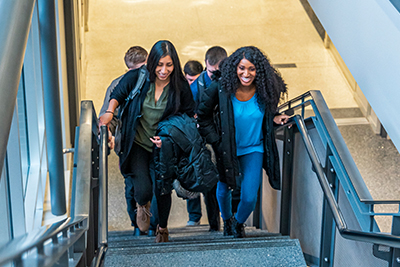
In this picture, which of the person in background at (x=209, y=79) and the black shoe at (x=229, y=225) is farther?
the person in background at (x=209, y=79)

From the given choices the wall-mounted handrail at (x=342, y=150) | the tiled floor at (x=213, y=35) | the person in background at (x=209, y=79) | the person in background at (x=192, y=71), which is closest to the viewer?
the wall-mounted handrail at (x=342, y=150)

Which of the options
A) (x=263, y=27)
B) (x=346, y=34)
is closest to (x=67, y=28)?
(x=346, y=34)

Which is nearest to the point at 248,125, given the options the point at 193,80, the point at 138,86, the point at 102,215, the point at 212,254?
the point at 138,86

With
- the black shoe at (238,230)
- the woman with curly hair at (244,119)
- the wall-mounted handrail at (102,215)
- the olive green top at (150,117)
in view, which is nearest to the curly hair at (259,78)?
the woman with curly hair at (244,119)

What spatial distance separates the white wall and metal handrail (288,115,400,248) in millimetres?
675

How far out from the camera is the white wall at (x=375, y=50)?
325cm

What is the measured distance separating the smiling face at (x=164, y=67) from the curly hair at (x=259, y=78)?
0.44m

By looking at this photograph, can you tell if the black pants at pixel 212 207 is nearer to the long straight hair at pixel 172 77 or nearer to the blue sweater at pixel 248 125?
the blue sweater at pixel 248 125

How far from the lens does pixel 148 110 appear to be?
3441mm

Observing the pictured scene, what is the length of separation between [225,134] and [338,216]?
3.98 ft

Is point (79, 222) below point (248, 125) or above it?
below

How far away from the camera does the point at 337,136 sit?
2.90m

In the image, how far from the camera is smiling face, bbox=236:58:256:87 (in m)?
3.47

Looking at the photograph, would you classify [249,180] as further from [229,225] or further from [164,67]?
[164,67]
